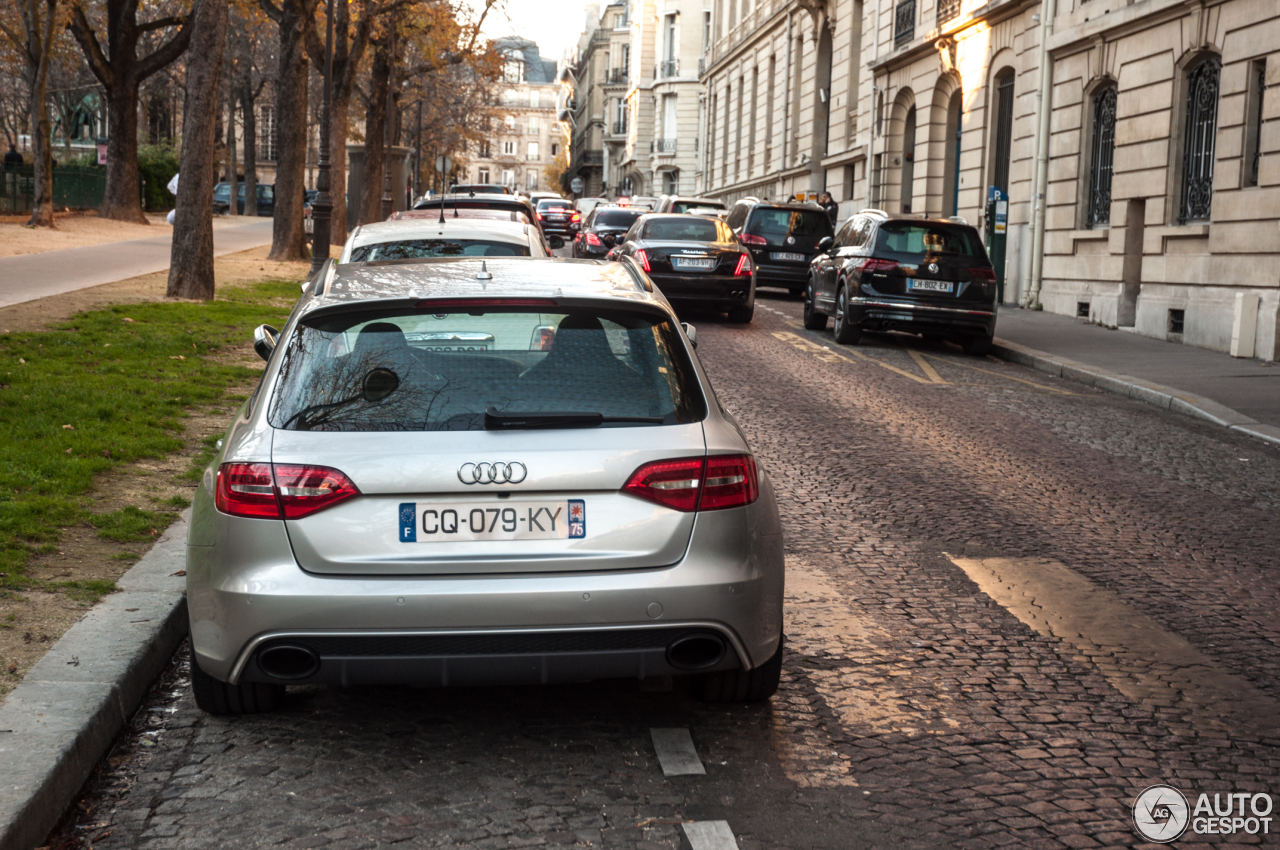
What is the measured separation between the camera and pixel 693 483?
156 inches

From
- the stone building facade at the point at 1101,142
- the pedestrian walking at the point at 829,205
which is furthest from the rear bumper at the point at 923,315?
the pedestrian walking at the point at 829,205

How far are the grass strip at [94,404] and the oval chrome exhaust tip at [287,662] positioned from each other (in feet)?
5.26

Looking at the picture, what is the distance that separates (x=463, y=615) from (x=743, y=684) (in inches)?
42.7

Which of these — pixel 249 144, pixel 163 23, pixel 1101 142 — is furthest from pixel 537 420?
pixel 249 144

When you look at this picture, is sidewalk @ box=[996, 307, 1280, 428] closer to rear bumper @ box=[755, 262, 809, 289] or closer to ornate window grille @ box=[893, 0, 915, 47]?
rear bumper @ box=[755, 262, 809, 289]

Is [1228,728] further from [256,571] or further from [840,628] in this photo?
[256,571]

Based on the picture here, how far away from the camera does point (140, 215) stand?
1496 inches

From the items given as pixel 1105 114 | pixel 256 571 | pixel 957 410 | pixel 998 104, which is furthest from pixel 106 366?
pixel 998 104

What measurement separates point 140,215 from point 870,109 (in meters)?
19.9

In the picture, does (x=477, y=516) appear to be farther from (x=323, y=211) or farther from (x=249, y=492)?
(x=323, y=211)

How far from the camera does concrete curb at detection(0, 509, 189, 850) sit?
3561 millimetres

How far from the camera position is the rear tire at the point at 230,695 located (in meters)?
4.28

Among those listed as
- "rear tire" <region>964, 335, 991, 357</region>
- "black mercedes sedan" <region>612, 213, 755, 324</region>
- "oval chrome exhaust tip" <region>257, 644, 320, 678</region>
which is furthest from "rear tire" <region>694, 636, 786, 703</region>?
"black mercedes sedan" <region>612, 213, 755, 324</region>

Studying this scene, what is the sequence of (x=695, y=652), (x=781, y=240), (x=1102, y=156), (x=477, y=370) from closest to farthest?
(x=695, y=652) < (x=477, y=370) < (x=1102, y=156) < (x=781, y=240)
